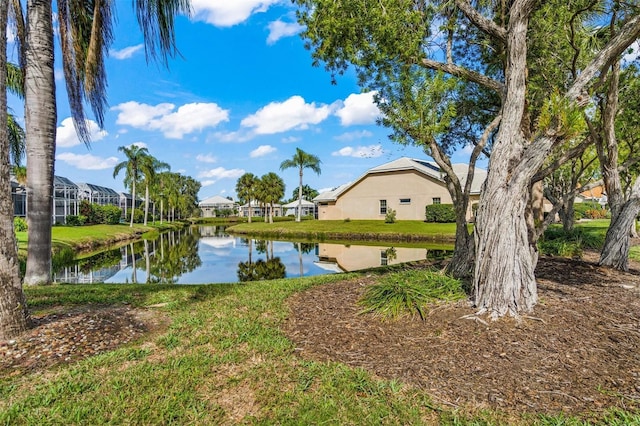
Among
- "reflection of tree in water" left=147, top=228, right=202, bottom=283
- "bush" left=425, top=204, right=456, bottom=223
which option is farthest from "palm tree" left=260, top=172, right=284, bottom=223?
"reflection of tree in water" left=147, top=228, right=202, bottom=283

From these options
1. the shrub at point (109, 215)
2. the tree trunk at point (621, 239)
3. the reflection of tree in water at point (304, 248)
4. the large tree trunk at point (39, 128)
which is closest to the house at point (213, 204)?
the shrub at point (109, 215)

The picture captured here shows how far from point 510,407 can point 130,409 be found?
10.3 ft

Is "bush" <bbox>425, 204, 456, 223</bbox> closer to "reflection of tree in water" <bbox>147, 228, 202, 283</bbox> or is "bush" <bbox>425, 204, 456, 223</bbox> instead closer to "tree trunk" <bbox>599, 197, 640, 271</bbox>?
"reflection of tree in water" <bbox>147, 228, 202, 283</bbox>

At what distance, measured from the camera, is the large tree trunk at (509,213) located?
4613 mm

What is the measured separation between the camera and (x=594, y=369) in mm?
3307

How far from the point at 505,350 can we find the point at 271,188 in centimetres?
4807

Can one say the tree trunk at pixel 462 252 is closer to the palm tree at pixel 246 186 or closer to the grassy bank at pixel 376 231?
the grassy bank at pixel 376 231

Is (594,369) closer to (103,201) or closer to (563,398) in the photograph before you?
(563,398)

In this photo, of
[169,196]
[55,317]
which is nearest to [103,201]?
[169,196]

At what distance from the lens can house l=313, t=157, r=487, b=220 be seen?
30.8 metres

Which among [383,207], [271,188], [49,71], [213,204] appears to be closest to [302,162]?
[271,188]

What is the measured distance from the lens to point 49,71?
7.05 m

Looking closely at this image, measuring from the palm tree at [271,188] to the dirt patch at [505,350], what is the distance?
45.4 metres

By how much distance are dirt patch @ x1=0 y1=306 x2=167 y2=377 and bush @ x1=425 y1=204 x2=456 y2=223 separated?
2683 centimetres
